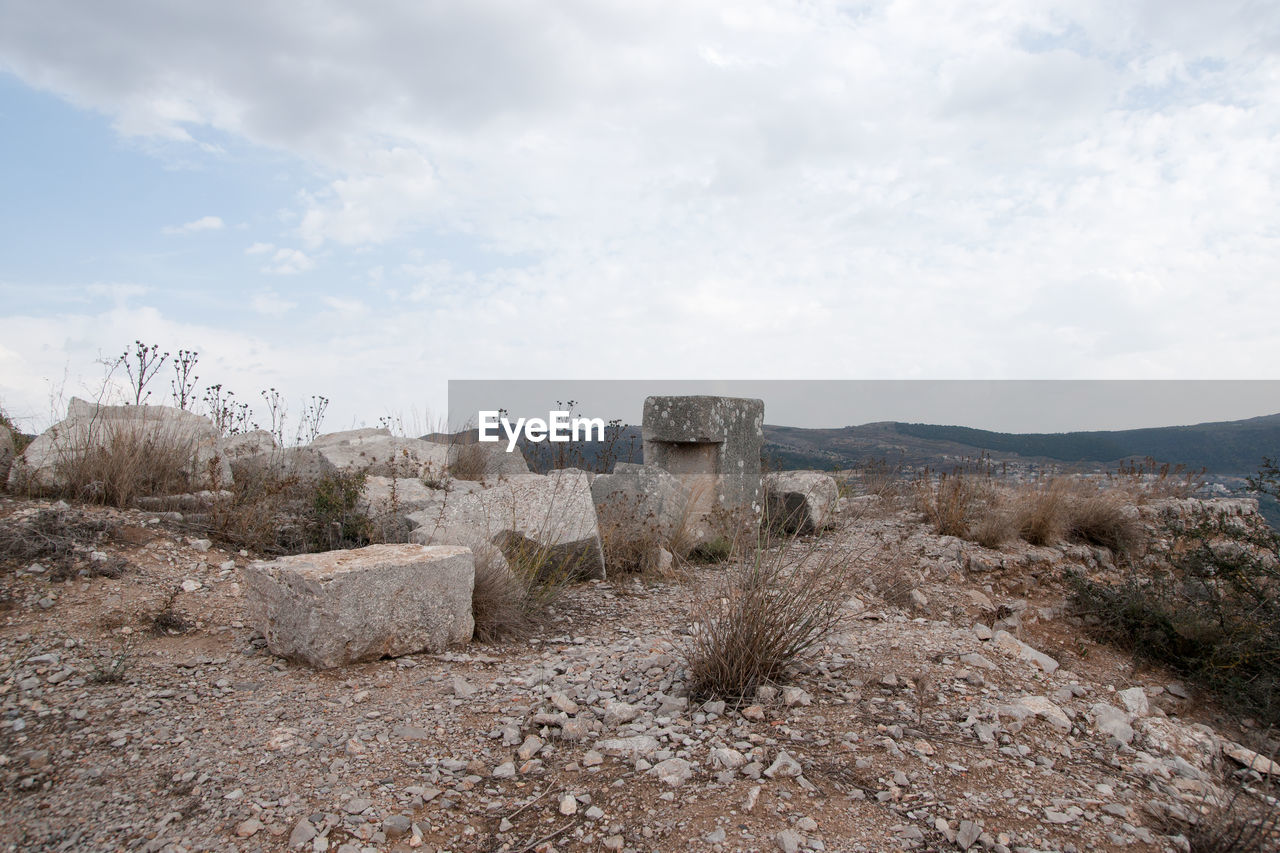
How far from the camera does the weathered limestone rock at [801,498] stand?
694 cm

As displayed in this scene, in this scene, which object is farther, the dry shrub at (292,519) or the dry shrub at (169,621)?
the dry shrub at (292,519)

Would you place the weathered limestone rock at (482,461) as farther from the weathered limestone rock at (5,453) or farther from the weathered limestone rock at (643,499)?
the weathered limestone rock at (5,453)

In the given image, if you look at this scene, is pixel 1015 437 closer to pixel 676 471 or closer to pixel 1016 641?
pixel 676 471

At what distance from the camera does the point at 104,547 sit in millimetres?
4141

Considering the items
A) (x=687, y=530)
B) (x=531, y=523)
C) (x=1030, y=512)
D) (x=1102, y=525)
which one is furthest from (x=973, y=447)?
(x=531, y=523)

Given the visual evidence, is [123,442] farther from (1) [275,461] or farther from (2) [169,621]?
(2) [169,621]

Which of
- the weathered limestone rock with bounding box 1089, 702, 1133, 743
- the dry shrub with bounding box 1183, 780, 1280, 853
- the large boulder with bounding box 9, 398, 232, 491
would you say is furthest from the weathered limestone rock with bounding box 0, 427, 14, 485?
the dry shrub with bounding box 1183, 780, 1280, 853

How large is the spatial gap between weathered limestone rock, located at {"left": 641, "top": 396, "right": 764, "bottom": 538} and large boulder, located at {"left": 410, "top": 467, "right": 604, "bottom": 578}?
5.84 feet

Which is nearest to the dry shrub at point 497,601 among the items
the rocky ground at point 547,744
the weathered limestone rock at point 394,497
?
the rocky ground at point 547,744

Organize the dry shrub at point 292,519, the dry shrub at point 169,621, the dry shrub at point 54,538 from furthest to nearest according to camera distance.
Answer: the dry shrub at point 292,519
the dry shrub at point 54,538
the dry shrub at point 169,621

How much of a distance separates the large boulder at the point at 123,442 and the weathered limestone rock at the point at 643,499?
9.31 feet

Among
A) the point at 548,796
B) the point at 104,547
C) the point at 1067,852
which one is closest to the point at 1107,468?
the point at 1067,852

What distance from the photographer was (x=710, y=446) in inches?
280

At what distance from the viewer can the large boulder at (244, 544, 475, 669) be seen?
325 cm
